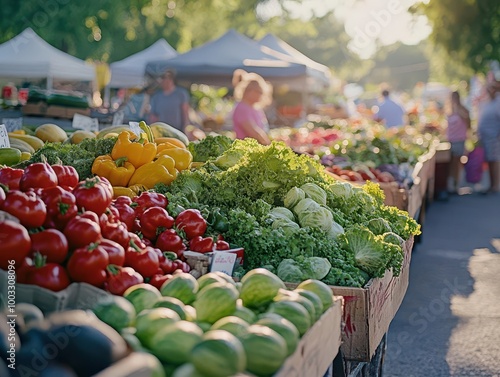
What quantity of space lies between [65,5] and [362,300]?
85.5ft

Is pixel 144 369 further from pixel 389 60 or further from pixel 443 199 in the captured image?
pixel 389 60

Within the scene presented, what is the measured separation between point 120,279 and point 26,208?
0.46 metres

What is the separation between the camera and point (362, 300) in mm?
3762

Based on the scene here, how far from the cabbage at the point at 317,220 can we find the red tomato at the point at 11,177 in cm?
173

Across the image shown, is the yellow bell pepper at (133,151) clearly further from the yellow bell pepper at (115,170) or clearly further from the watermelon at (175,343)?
the watermelon at (175,343)

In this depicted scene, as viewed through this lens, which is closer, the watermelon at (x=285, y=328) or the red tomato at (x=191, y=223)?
the watermelon at (x=285, y=328)

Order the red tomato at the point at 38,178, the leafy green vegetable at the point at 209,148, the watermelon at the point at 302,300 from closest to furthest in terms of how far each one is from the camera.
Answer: the watermelon at the point at 302,300
the red tomato at the point at 38,178
the leafy green vegetable at the point at 209,148

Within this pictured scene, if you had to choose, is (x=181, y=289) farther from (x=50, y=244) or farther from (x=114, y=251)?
(x=50, y=244)

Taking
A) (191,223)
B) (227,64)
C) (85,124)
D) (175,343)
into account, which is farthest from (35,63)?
(175,343)

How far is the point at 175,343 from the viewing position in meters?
2.39

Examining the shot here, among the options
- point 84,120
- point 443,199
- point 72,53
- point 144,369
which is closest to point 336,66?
point 72,53

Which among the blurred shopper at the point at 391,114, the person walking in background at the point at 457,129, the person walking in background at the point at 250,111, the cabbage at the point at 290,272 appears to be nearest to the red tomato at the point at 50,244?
the cabbage at the point at 290,272

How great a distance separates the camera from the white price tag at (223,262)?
368cm

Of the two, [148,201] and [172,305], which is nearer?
[172,305]
